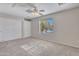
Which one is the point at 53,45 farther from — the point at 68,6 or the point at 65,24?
the point at 68,6

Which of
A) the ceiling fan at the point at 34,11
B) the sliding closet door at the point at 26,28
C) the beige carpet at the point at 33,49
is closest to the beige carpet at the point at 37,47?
the beige carpet at the point at 33,49

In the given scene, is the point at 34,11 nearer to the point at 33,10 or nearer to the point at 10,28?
the point at 33,10

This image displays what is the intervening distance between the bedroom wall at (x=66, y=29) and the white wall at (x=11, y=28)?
0.18 metres

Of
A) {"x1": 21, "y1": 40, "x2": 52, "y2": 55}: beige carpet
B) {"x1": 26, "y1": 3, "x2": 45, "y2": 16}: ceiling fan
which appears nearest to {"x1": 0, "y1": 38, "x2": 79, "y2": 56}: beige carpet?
{"x1": 21, "y1": 40, "x2": 52, "y2": 55}: beige carpet

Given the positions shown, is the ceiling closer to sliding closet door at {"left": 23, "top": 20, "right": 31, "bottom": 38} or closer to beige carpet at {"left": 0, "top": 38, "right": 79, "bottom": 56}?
sliding closet door at {"left": 23, "top": 20, "right": 31, "bottom": 38}

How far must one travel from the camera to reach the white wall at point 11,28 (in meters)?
1.52

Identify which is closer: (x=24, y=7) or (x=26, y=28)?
(x=24, y=7)

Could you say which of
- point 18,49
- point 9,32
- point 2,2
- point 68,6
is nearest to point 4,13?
point 2,2

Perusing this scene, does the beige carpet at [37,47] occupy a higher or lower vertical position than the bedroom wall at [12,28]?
lower

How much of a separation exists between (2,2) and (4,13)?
0.19 m

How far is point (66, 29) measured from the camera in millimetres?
1579

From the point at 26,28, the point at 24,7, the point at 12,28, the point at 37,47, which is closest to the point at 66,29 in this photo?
the point at 37,47

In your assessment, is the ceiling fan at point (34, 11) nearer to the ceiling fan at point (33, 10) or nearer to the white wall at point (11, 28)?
the ceiling fan at point (33, 10)

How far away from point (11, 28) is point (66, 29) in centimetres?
97
